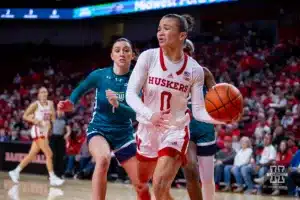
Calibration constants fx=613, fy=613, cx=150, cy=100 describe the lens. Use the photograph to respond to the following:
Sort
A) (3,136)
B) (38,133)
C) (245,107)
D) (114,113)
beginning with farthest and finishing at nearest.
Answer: (3,136), (245,107), (38,133), (114,113)

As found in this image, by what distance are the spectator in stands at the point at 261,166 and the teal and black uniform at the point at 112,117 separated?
19.3 feet

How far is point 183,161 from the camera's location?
556 centimetres

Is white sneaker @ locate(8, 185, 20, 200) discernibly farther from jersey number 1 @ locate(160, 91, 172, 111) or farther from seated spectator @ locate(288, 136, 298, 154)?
seated spectator @ locate(288, 136, 298, 154)

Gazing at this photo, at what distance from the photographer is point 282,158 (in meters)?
12.0

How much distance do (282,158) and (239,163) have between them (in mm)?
842

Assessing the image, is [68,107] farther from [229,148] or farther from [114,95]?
[229,148]

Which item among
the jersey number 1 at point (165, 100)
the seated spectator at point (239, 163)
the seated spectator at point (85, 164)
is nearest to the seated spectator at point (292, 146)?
the seated spectator at point (239, 163)

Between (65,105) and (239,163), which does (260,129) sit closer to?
(239,163)

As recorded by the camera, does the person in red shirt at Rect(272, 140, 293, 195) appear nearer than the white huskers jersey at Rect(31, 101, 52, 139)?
Yes

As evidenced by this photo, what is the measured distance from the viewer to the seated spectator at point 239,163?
12117mm

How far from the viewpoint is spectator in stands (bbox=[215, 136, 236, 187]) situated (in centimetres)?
1241

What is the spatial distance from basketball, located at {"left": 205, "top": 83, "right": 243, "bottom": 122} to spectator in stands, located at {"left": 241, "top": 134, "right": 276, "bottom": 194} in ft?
22.3

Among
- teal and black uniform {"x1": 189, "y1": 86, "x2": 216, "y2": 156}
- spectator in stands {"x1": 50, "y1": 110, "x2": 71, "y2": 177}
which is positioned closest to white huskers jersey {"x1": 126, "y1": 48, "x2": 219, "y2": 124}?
teal and black uniform {"x1": 189, "y1": 86, "x2": 216, "y2": 156}

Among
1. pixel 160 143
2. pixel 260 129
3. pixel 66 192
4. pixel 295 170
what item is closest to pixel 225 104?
pixel 160 143
